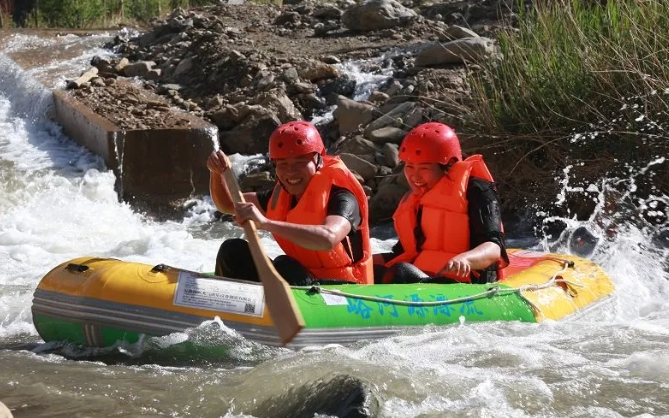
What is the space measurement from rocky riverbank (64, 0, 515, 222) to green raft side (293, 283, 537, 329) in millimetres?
3087

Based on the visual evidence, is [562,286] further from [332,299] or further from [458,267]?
[332,299]

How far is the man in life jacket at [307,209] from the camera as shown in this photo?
504 centimetres

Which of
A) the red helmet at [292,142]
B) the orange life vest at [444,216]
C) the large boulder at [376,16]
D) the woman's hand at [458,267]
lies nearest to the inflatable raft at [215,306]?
the woman's hand at [458,267]

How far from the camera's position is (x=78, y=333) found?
4.98m

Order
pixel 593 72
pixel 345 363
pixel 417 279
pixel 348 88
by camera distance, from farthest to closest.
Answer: pixel 348 88, pixel 593 72, pixel 417 279, pixel 345 363

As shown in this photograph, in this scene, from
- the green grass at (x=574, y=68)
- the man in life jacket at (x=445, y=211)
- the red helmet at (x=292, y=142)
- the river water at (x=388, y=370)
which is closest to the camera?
the river water at (x=388, y=370)

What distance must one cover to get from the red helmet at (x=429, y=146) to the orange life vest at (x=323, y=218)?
1.47ft

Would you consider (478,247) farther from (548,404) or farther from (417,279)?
(548,404)

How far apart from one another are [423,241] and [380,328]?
809mm

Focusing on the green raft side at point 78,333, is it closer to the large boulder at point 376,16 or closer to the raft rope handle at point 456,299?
the raft rope handle at point 456,299

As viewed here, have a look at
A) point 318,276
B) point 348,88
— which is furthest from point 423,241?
point 348,88

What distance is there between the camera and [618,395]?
173 inches

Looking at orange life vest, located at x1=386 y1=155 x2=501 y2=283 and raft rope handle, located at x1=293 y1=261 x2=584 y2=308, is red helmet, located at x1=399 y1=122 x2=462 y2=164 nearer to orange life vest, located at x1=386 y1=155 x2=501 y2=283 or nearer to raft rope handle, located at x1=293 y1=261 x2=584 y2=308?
orange life vest, located at x1=386 y1=155 x2=501 y2=283

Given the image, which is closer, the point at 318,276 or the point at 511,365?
the point at 511,365
